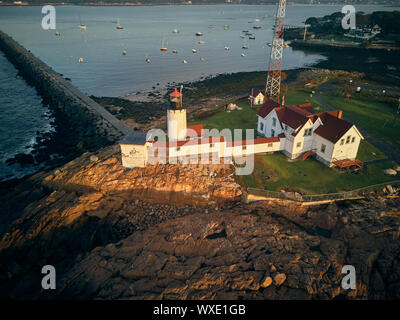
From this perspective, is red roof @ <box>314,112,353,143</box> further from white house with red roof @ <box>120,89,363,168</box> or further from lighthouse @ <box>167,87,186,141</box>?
lighthouse @ <box>167,87,186,141</box>

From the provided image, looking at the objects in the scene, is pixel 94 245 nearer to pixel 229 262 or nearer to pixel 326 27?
pixel 229 262

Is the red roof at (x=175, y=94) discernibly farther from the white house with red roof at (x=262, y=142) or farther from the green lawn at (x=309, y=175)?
the green lawn at (x=309, y=175)

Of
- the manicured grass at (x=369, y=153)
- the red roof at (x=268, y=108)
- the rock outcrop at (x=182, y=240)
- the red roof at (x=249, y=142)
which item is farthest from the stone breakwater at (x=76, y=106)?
the manicured grass at (x=369, y=153)

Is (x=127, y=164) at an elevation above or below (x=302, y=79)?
below

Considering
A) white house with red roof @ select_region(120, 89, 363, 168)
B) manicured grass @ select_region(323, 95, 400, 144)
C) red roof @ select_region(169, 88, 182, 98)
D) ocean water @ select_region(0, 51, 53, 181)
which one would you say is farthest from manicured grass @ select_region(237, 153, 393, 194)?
ocean water @ select_region(0, 51, 53, 181)

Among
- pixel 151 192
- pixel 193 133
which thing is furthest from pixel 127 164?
pixel 193 133

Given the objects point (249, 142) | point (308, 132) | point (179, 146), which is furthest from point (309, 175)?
point (179, 146)

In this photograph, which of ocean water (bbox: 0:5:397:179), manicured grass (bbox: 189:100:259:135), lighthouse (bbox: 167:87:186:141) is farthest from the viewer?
ocean water (bbox: 0:5:397:179)
